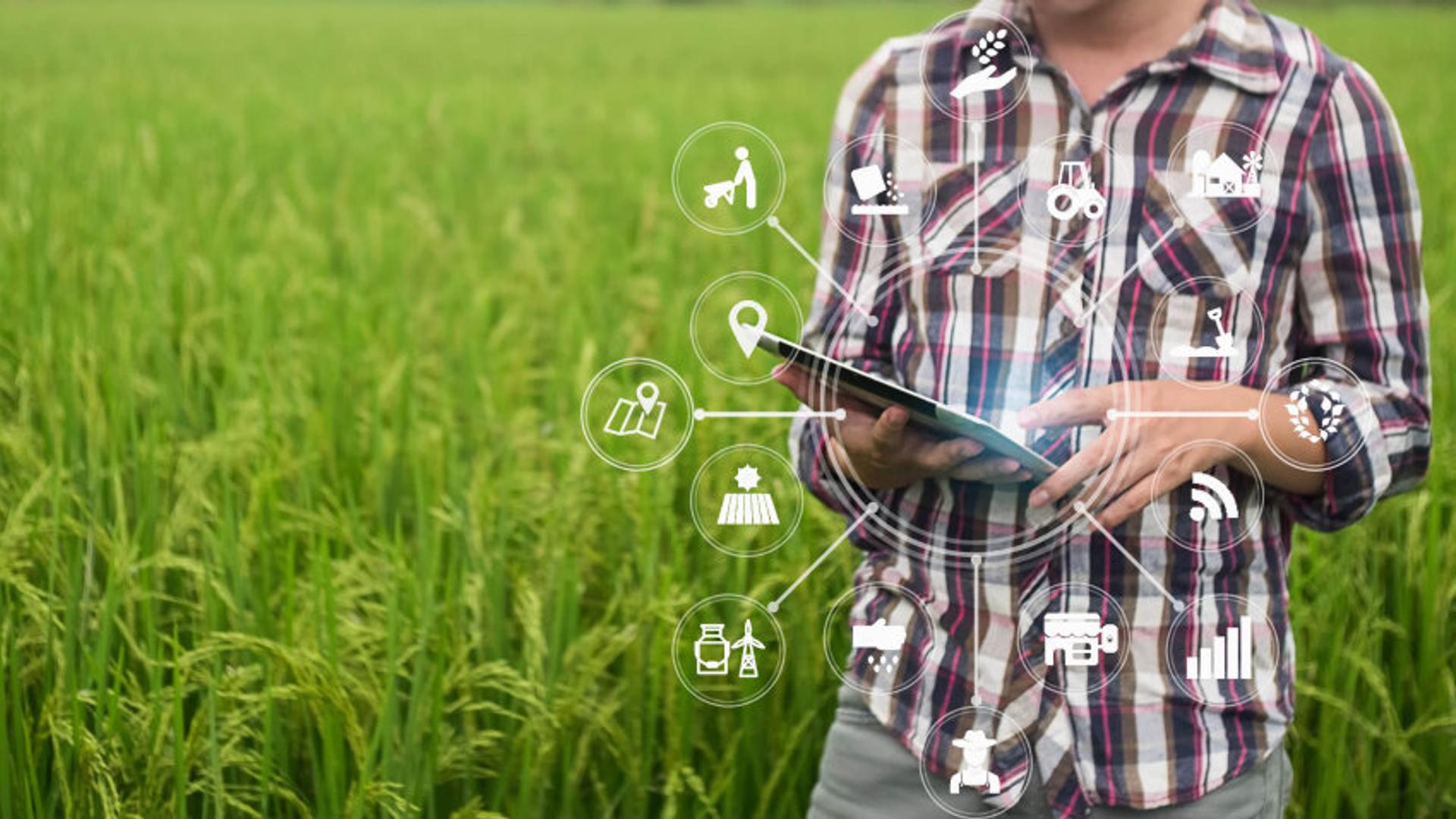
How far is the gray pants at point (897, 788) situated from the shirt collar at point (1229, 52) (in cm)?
48

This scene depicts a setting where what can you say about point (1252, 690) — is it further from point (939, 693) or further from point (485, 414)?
point (485, 414)

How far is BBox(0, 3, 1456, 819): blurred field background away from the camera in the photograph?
1.30 meters

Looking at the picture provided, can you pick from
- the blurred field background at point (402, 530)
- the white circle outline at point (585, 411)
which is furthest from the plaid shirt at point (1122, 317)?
the blurred field background at point (402, 530)

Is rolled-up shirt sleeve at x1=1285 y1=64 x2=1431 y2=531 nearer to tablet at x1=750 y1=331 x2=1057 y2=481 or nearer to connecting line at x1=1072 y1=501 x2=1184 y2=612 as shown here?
connecting line at x1=1072 y1=501 x2=1184 y2=612

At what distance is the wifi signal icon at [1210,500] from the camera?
97 centimetres

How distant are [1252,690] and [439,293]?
221 centimetres

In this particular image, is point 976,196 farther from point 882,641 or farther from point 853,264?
point 882,641

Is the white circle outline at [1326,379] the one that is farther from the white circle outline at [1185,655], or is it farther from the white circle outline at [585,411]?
the white circle outline at [585,411]

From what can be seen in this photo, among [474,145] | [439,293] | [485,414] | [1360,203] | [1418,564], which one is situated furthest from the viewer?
[474,145]

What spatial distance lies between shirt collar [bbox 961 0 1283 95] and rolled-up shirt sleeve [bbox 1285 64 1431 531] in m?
0.05

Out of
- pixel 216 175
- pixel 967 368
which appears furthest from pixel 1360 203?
pixel 216 175

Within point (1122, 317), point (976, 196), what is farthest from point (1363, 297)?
point (976, 196)

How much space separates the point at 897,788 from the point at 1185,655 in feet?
0.74

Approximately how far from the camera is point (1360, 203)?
968 mm
